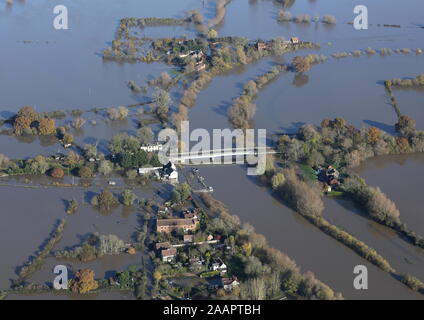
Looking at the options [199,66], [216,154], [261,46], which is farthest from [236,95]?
[216,154]

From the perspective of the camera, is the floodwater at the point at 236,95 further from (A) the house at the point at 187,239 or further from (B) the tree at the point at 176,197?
(A) the house at the point at 187,239

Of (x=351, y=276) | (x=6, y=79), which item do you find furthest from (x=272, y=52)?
(x=351, y=276)

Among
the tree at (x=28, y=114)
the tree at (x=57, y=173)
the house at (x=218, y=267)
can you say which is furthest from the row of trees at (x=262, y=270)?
the tree at (x=28, y=114)

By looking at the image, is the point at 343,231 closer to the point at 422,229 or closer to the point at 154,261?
the point at 422,229

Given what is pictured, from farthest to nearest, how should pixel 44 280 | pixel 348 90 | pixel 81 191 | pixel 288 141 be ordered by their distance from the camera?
pixel 348 90 → pixel 288 141 → pixel 81 191 → pixel 44 280

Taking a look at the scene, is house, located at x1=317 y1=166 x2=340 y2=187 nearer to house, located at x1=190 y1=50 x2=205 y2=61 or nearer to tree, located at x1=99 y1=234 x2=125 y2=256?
tree, located at x1=99 y1=234 x2=125 y2=256
